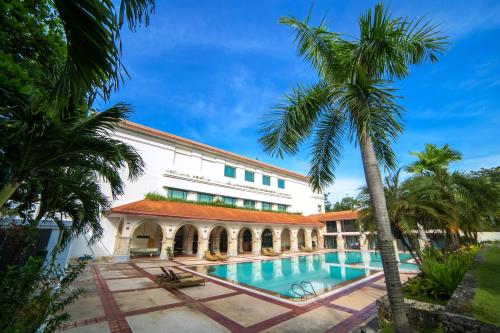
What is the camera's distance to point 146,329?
5.96 m

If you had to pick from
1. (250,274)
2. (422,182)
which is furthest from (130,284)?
(422,182)

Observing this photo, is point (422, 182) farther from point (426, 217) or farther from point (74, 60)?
point (74, 60)

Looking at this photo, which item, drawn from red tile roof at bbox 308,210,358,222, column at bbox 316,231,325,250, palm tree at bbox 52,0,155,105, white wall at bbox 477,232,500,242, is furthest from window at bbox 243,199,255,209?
white wall at bbox 477,232,500,242

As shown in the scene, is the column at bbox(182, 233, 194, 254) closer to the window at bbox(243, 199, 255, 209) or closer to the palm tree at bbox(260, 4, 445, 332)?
the window at bbox(243, 199, 255, 209)

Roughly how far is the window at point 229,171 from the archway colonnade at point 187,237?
23.3ft

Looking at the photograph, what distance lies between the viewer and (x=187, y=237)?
26266 mm

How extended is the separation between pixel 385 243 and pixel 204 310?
6.37 meters

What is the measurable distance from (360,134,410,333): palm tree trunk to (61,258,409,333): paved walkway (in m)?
3.04

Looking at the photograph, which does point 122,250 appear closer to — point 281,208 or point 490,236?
point 281,208

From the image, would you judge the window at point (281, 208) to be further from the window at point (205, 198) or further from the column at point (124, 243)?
the column at point (124, 243)

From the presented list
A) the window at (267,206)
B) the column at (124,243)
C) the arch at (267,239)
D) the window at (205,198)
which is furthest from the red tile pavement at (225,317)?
the window at (267,206)

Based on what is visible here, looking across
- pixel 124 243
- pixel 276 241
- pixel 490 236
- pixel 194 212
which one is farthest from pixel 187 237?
pixel 490 236

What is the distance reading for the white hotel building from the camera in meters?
19.7

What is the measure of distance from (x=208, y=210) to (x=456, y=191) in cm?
2047
